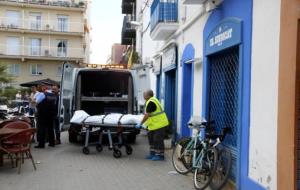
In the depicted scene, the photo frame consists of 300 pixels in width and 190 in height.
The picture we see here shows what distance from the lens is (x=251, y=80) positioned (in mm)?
7398

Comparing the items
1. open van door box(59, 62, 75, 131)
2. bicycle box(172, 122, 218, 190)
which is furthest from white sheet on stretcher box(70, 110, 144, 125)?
bicycle box(172, 122, 218, 190)

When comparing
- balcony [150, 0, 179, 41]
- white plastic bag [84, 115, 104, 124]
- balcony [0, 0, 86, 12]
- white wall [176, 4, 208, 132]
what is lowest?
white plastic bag [84, 115, 104, 124]

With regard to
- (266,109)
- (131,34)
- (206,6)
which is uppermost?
(131,34)

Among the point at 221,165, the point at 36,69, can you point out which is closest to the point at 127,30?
the point at 36,69

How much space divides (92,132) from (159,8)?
15.5 feet

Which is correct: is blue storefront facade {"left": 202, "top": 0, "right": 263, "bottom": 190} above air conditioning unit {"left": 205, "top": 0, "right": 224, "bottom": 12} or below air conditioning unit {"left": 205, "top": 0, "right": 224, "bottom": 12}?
below

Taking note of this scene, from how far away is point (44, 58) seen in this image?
184 ft

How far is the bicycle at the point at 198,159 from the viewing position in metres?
8.12

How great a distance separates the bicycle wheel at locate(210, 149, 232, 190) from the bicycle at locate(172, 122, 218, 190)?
110 millimetres

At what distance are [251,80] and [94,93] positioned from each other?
8639mm

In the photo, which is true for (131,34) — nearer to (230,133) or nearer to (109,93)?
(109,93)

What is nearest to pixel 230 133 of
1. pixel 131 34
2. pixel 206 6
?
pixel 206 6

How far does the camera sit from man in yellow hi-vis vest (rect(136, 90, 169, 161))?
11.3 meters

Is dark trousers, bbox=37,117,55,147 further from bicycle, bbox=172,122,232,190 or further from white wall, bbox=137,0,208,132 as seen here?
bicycle, bbox=172,122,232,190
